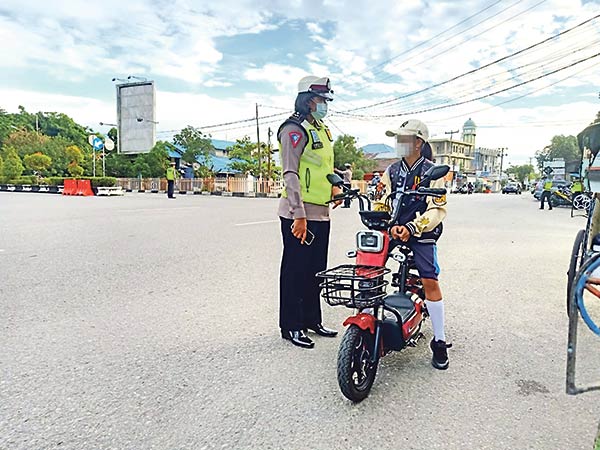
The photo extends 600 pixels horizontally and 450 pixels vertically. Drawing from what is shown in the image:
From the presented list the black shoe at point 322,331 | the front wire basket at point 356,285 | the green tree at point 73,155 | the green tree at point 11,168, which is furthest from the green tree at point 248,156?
the front wire basket at point 356,285

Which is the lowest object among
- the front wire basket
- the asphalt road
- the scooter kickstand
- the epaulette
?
the asphalt road

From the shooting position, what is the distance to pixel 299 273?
3.06 m

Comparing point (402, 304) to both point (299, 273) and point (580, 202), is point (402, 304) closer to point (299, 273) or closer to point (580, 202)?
point (299, 273)

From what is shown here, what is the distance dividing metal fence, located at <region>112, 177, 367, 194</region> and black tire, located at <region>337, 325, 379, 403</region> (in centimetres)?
2123

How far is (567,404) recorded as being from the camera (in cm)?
227

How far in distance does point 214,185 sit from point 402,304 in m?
28.4

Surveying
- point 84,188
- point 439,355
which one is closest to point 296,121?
point 439,355

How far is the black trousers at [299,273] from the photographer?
3.02 metres

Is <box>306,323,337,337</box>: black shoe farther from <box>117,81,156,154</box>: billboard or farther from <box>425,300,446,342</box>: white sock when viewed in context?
<box>117,81,156,154</box>: billboard

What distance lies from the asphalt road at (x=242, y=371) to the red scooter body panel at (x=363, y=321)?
377mm

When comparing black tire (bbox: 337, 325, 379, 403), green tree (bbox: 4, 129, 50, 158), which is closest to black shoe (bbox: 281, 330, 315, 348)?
black tire (bbox: 337, 325, 379, 403)

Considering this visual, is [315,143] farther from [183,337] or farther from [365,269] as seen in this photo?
[183,337]

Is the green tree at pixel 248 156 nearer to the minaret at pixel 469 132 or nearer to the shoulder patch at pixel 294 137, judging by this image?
the shoulder patch at pixel 294 137

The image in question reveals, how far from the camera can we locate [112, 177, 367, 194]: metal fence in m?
27.0
